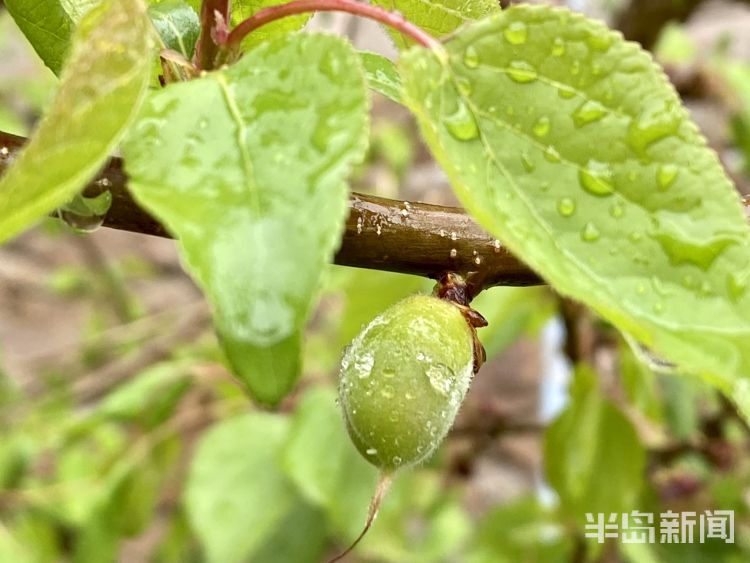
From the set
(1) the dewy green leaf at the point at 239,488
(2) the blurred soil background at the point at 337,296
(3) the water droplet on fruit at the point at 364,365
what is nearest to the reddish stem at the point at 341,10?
(3) the water droplet on fruit at the point at 364,365

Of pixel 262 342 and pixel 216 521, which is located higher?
pixel 262 342

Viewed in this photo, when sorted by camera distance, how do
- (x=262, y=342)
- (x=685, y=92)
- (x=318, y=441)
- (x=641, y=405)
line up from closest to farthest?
1. (x=262, y=342)
2. (x=318, y=441)
3. (x=641, y=405)
4. (x=685, y=92)

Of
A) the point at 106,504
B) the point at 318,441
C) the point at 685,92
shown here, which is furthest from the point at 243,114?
the point at 685,92

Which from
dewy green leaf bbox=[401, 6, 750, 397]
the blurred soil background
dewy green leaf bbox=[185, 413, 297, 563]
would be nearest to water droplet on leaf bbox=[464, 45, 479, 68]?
dewy green leaf bbox=[401, 6, 750, 397]

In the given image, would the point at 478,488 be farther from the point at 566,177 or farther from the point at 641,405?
the point at 566,177

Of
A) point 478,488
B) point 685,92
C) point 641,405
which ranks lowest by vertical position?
point 478,488

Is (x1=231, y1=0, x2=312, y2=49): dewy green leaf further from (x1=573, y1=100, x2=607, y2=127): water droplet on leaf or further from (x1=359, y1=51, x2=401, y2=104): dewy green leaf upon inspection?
(x1=573, y1=100, x2=607, y2=127): water droplet on leaf
